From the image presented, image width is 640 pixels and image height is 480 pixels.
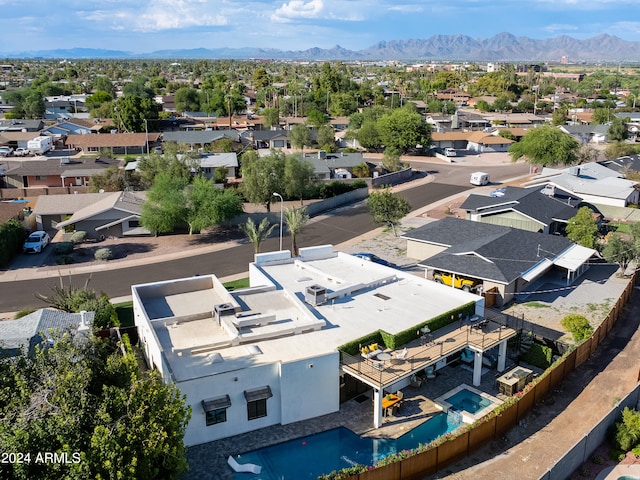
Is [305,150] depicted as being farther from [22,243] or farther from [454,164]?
[22,243]

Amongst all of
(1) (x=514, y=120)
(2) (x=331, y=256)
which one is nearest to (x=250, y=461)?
(2) (x=331, y=256)

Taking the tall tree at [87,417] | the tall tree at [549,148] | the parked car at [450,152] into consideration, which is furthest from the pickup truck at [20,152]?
the tall tree at [87,417]

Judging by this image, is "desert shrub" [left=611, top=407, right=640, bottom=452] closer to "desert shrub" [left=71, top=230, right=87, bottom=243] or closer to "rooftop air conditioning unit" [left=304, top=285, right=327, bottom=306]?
"rooftop air conditioning unit" [left=304, top=285, right=327, bottom=306]

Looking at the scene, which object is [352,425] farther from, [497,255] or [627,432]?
[497,255]

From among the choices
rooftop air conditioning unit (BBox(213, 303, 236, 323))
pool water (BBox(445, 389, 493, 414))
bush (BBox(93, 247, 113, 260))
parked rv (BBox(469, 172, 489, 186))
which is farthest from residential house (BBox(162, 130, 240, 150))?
pool water (BBox(445, 389, 493, 414))

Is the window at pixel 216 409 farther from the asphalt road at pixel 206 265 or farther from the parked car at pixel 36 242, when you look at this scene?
the parked car at pixel 36 242

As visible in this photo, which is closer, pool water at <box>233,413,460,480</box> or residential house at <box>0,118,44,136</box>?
pool water at <box>233,413,460,480</box>

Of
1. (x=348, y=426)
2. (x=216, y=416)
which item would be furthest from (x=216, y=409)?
(x=348, y=426)
